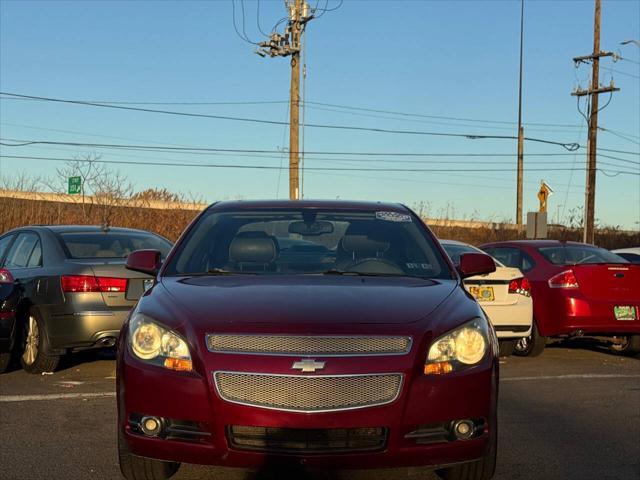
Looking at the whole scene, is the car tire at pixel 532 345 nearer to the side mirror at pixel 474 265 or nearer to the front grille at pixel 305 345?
the side mirror at pixel 474 265

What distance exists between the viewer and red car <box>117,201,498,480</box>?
4141mm

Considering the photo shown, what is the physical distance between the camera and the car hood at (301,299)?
4.41 m

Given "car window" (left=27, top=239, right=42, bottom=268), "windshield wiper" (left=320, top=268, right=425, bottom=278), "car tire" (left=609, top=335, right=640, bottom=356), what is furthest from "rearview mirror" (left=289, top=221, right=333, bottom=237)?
"car tire" (left=609, top=335, right=640, bottom=356)

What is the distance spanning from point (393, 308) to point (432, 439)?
0.69m

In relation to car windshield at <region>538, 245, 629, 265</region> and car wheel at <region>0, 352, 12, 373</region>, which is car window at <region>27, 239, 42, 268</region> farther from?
car windshield at <region>538, 245, 629, 265</region>

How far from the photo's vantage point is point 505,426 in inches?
274

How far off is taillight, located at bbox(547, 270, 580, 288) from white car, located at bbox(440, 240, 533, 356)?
44 centimetres

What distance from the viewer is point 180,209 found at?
3188cm

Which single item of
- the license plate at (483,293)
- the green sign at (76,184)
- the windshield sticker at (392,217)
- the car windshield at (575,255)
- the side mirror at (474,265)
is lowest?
the license plate at (483,293)

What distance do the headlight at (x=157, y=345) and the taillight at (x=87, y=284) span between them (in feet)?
15.1

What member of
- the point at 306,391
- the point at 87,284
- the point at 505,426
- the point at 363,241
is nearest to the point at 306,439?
the point at 306,391

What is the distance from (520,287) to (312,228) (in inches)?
223

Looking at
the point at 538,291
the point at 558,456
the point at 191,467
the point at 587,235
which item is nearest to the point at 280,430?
the point at 191,467

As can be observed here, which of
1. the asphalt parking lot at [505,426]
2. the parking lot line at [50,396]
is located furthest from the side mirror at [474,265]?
the parking lot line at [50,396]
